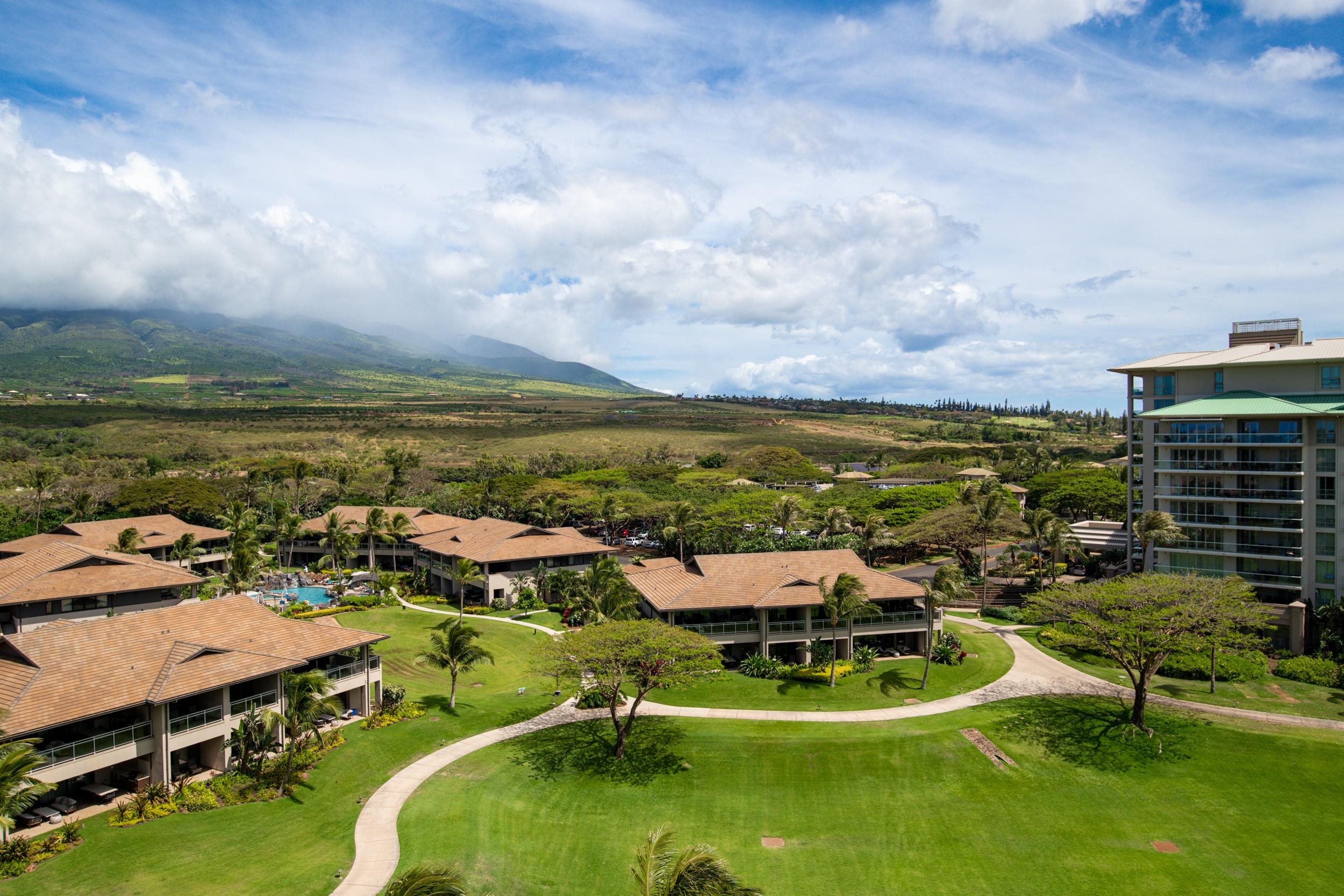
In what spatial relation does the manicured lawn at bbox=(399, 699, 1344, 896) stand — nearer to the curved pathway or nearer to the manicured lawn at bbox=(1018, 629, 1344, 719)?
the curved pathway

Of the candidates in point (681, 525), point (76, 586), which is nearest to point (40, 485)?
point (76, 586)

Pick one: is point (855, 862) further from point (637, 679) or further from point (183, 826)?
point (183, 826)

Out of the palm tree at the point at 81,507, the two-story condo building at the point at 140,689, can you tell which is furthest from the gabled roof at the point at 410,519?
the two-story condo building at the point at 140,689

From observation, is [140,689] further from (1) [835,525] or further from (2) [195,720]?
(1) [835,525]

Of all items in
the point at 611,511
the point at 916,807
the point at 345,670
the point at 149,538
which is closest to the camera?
the point at 916,807

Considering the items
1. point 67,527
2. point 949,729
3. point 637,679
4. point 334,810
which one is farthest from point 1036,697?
point 67,527

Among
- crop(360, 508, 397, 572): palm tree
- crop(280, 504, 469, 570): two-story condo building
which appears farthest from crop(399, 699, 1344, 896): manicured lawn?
crop(280, 504, 469, 570): two-story condo building

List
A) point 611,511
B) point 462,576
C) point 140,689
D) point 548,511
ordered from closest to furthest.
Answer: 1. point 140,689
2. point 462,576
3. point 548,511
4. point 611,511

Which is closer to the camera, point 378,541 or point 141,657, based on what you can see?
point 141,657

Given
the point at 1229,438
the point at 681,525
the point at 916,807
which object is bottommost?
the point at 916,807
